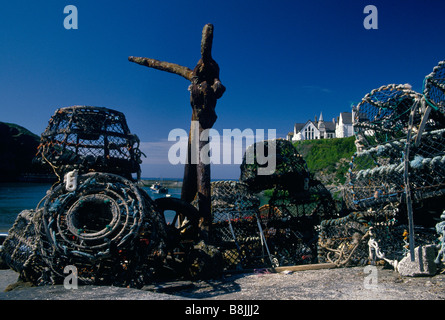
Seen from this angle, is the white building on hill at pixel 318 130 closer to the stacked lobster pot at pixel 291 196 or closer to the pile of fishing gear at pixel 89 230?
the stacked lobster pot at pixel 291 196

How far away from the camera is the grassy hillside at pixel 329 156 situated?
45.3 m

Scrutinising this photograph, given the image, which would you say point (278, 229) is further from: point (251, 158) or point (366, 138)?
point (366, 138)

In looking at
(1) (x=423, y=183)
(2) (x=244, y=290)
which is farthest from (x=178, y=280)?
(1) (x=423, y=183)

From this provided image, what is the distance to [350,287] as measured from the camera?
3.65m

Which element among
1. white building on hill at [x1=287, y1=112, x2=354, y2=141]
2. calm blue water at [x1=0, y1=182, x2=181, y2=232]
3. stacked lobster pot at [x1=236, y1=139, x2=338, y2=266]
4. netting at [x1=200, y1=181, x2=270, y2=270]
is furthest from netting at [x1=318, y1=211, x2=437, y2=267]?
white building on hill at [x1=287, y1=112, x2=354, y2=141]

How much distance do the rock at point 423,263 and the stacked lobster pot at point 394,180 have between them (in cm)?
18

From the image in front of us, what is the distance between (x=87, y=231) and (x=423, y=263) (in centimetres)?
427

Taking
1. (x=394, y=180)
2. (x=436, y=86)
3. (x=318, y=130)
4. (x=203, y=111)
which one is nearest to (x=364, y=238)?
(x=394, y=180)

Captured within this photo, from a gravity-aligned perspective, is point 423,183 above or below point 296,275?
above

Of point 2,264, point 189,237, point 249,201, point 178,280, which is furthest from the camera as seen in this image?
point 249,201

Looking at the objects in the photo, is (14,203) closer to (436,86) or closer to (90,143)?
(90,143)

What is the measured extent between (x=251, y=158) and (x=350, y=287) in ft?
13.6

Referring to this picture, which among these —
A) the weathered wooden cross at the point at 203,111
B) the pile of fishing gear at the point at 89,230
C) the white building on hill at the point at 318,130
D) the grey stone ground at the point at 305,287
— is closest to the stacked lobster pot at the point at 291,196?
the weathered wooden cross at the point at 203,111

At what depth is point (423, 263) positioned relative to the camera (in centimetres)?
371
